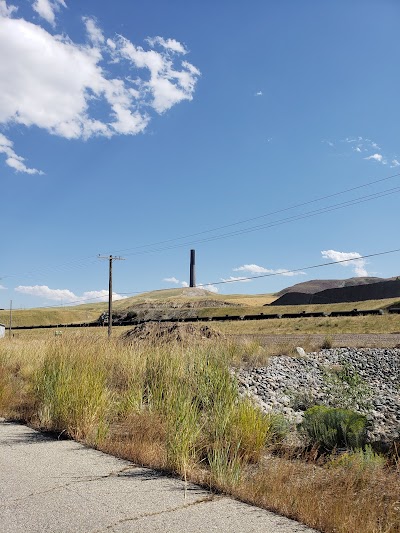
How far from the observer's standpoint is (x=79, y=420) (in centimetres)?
728

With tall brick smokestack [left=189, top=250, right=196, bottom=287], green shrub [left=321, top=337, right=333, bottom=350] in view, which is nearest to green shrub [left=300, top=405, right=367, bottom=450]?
green shrub [left=321, top=337, right=333, bottom=350]

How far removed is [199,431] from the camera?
6.10 meters

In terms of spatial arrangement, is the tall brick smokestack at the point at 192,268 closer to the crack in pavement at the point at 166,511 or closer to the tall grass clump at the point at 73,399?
the tall grass clump at the point at 73,399

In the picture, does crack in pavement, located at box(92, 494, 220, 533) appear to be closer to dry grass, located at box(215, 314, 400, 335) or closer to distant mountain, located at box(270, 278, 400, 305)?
dry grass, located at box(215, 314, 400, 335)

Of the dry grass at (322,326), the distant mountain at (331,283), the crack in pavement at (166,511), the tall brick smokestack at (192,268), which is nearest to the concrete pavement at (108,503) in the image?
the crack in pavement at (166,511)

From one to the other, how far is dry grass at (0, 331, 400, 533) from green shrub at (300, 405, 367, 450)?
1018 mm

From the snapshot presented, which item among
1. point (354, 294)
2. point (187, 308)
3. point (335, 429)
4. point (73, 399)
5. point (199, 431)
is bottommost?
point (335, 429)

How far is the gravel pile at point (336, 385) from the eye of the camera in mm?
12219

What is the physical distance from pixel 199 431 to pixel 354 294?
129120 millimetres

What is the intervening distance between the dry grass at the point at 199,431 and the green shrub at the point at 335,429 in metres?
1.02

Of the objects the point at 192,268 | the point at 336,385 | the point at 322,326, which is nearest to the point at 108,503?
the point at 336,385

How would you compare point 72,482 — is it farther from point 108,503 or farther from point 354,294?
point 354,294

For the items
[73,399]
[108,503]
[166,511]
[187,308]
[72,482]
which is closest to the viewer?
[166,511]

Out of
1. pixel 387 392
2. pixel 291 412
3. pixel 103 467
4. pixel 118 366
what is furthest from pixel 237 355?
pixel 103 467
